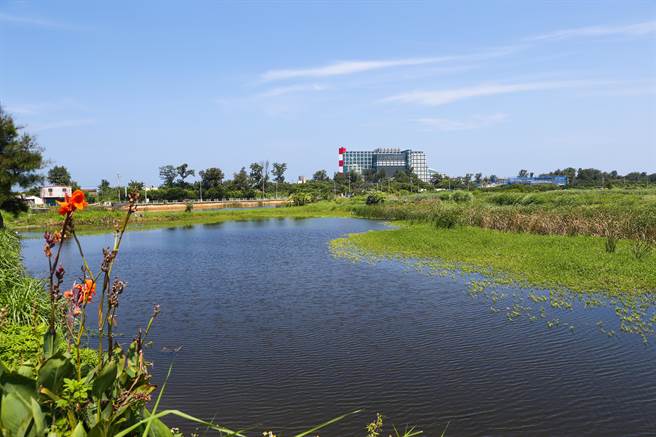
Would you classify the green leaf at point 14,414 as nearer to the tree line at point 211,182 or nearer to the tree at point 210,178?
the tree line at point 211,182

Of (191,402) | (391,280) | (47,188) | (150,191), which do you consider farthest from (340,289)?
(47,188)

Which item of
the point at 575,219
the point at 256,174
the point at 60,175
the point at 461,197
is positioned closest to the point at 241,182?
the point at 256,174

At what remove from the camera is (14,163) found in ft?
83.8

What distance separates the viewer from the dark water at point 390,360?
320 inches

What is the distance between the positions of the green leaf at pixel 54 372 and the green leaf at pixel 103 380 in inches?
8.4

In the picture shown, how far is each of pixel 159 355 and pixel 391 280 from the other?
10.1 metres

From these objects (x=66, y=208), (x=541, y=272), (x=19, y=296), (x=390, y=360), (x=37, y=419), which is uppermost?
(x=66, y=208)

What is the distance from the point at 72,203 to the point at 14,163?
2697 cm

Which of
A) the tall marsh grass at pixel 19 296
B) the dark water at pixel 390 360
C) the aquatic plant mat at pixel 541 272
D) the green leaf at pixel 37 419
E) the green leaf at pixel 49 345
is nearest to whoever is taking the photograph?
the green leaf at pixel 37 419

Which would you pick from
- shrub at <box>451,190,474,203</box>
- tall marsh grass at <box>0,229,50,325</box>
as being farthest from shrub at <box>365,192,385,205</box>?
tall marsh grass at <box>0,229,50,325</box>

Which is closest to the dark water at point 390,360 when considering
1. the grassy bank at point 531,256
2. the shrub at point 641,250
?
the grassy bank at point 531,256

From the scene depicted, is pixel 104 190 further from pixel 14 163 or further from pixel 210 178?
pixel 14 163

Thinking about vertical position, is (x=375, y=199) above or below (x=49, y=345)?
above

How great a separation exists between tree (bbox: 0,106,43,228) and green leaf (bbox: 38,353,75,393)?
87.1ft
